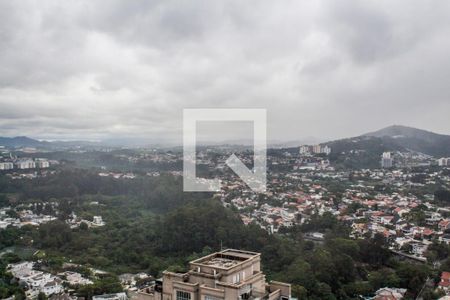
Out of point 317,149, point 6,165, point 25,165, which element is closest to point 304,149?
point 317,149

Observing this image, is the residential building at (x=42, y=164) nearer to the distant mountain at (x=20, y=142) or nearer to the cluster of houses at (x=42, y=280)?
the cluster of houses at (x=42, y=280)

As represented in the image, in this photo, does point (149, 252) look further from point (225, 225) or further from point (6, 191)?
point (6, 191)

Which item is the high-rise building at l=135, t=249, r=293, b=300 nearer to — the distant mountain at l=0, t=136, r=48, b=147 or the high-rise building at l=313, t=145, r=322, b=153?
the high-rise building at l=313, t=145, r=322, b=153

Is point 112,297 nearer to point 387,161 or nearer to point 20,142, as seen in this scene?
point 387,161

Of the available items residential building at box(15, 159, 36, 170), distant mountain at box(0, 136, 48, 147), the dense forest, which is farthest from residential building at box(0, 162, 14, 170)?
distant mountain at box(0, 136, 48, 147)

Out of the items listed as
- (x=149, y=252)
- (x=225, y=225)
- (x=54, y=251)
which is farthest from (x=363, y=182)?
(x=54, y=251)

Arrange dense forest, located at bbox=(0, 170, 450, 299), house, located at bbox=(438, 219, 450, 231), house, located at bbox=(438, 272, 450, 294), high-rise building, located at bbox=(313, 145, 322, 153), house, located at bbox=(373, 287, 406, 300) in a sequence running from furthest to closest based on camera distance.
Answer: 1. high-rise building, located at bbox=(313, 145, 322, 153)
2. house, located at bbox=(438, 219, 450, 231)
3. dense forest, located at bbox=(0, 170, 450, 299)
4. house, located at bbox=(438, 272, 450, 294)
5. house, located at bbox=(373, 287, 406, 300)
